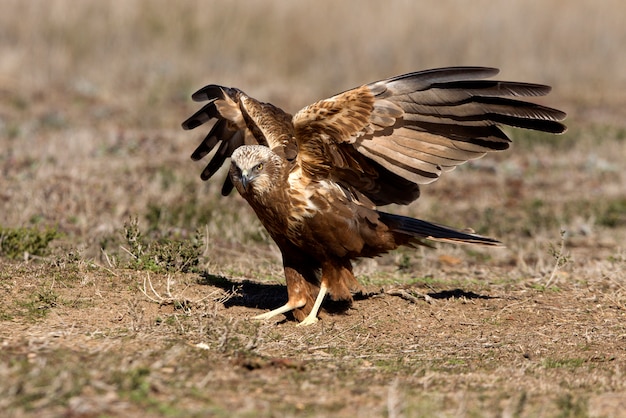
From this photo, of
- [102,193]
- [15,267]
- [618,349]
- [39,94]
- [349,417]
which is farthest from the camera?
[39,94]

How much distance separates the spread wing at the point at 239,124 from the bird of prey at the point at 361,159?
0.03 meters

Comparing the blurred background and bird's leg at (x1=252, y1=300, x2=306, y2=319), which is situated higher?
the blurred background

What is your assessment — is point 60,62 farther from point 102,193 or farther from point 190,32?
point 102,193

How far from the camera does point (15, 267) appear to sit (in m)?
6.15

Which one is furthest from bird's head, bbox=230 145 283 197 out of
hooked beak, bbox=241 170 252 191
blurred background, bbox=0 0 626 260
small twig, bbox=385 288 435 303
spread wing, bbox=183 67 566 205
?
blurred background, bbox=0 0 626 260

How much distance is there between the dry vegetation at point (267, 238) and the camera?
4.13 metres

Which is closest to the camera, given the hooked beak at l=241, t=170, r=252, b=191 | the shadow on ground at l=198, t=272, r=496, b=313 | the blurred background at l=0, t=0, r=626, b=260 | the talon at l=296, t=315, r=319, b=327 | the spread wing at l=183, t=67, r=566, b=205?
the spread wing at l=183, t=67, r=566, b=205

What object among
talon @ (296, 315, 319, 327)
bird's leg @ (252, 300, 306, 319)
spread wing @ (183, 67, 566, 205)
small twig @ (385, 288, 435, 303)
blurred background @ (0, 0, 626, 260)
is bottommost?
talon @ (296, 315, 319, 327)

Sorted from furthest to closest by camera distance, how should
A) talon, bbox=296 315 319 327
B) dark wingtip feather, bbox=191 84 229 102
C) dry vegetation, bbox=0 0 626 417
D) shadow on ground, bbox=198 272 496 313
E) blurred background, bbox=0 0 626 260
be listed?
blurred background, bbox=0 0 626 260
dark wingtip feather, bbox=191 84 229 102
shadow on ground, bbox=198 272 496 313
talon, bbox=296 315 319 327
dry vegetation, bbox=0 0 626 417

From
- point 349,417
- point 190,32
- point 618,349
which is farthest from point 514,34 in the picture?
point 349,417

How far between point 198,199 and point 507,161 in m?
4.44

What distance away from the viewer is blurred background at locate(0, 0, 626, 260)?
11.8 m

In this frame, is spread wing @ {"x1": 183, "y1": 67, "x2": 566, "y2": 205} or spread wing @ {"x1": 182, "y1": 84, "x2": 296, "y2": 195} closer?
spread wing @ {"x1": 183, "y1": 67, "x2": 566, "y2": 205}

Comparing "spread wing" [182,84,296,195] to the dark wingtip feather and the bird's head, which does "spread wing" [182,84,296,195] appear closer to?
the dark wingtip feather
